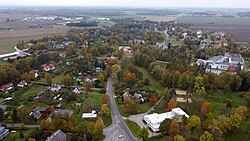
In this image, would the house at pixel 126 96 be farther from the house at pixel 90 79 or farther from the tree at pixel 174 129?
the tree at pixel 174 129

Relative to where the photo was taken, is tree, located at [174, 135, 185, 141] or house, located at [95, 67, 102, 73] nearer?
tree, located at [174, 135, 185, 141]

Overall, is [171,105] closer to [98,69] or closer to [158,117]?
[158,117]

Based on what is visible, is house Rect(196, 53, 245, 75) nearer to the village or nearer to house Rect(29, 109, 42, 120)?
the village

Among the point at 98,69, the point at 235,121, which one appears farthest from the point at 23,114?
the point at 235,121

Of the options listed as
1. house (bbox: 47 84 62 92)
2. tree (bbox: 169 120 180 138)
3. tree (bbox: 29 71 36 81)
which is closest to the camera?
tree (bbox: 169 120 180 138)

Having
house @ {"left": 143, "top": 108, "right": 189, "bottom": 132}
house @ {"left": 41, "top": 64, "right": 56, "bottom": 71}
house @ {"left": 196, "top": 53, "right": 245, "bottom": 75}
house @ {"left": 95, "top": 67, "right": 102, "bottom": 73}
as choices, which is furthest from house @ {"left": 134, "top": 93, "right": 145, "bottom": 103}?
house @ {"left": 41, "top": 64, "right": 56, "bottom": 71}

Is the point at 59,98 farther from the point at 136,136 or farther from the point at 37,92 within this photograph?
the point at 136,136
